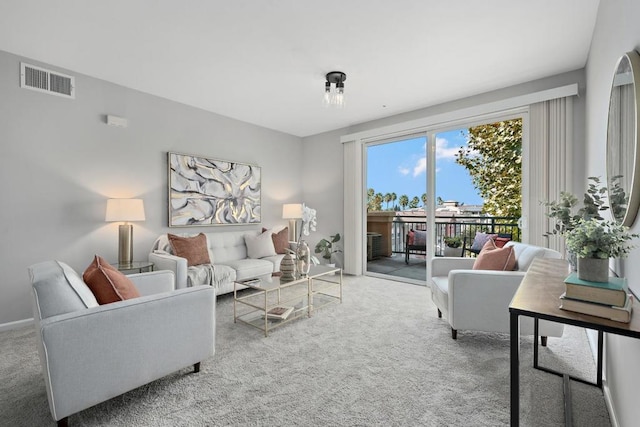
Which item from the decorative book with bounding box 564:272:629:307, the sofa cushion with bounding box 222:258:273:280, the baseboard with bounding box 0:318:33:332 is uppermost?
the decorative book with bounding box 564:272:629:307

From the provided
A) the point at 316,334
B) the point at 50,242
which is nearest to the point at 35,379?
the point at 50,242

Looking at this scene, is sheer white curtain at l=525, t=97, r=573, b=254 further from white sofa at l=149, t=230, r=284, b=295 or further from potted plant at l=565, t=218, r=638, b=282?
white sofa at l=149, t=230, r=284, b=295

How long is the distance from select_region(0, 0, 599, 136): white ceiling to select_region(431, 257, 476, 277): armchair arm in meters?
1.98

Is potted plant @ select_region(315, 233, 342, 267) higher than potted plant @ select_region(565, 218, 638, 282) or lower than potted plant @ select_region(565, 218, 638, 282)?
lower

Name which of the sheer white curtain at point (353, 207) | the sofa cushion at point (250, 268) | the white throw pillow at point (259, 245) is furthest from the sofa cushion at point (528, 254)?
the white throw pillow at point (259, 245)

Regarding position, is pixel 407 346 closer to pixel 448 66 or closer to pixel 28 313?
pixel 448 66

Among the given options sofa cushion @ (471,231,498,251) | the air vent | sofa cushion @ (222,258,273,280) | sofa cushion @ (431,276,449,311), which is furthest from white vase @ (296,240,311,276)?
the air vent

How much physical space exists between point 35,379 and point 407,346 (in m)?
2.59

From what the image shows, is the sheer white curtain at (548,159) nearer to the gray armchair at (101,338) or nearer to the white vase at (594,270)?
the white vase at (594,270)

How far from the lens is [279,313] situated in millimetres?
2828

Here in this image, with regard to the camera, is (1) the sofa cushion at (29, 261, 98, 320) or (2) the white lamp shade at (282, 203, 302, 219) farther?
(2) the white lamp shade at (282, 203, 302, 219)

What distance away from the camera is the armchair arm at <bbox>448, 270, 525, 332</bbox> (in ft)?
7.47

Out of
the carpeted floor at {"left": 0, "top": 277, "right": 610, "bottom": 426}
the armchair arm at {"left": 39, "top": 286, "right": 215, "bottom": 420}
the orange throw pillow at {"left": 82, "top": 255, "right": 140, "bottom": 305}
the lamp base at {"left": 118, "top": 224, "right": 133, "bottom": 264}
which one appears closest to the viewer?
the armchair arm at {"left": 39, "top": 286, "right": 215, "bottom": 420}

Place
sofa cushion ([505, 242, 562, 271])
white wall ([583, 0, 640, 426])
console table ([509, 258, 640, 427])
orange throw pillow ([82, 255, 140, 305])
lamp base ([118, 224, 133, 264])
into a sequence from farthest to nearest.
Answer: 1. lamp base ([118, 224, 133, 264])
2. sofa cushion ([505, 242, 562, 271])
3. orange throw pillow ([82, 255, 140, 305])
4. white wall ([583, 0, 640, 426])
5. console table ([509, 258, 640, 427])
